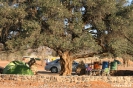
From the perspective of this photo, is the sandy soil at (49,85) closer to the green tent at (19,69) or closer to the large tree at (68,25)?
the large tree at (68,25)

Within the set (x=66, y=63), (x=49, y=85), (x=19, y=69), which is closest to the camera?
(x=49, y=85)

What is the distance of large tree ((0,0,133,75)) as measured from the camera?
653 inches

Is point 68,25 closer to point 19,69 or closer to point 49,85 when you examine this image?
point 49,85

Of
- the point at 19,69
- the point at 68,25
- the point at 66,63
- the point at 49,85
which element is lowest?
the point at 49,85

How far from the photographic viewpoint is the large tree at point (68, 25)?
1658 centimetres

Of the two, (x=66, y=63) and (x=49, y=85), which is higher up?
(x=66, y=63)

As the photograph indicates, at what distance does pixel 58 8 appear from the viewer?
53.1 ft

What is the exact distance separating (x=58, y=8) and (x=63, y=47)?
7.51 feet

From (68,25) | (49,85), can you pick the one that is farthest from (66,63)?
(68,25)

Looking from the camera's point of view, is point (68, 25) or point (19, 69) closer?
point (68, 25)

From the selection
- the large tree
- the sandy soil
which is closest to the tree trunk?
the large tree

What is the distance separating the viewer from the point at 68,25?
1742cm

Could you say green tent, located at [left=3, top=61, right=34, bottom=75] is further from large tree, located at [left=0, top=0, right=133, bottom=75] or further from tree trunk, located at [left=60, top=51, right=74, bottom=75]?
large tree, located at [left=0, top=0, right=133, bottom=75]

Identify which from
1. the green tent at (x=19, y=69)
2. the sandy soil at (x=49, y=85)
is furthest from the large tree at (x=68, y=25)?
the green tent at (x=19, y=69)
